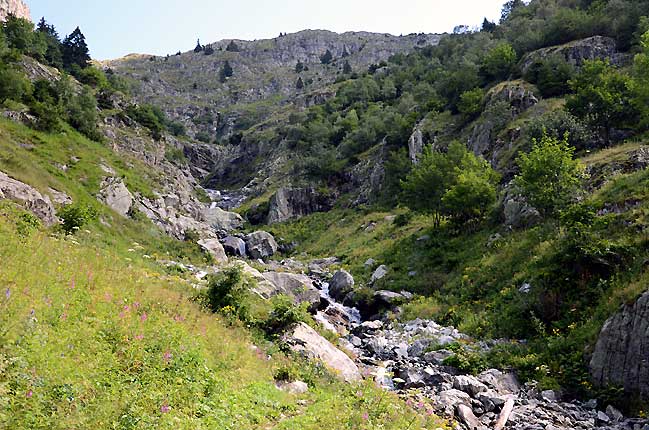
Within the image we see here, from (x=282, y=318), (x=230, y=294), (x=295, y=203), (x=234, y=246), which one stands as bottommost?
(x=234, y=246)

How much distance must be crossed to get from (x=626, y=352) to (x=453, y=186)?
774 inches

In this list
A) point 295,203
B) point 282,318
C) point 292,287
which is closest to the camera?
point 282,318

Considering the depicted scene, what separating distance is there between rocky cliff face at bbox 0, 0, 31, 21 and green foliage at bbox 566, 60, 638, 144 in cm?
14224

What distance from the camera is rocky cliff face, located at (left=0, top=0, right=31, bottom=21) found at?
120312 millimetres

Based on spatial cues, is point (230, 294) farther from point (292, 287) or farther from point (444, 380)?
point (292, 287)

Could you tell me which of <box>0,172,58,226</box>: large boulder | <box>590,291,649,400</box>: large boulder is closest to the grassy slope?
<box>590,291,649,400</box>: large boulder

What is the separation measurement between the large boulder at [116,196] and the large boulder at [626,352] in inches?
1248

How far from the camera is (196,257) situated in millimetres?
31094

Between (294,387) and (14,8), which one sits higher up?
(14,8)

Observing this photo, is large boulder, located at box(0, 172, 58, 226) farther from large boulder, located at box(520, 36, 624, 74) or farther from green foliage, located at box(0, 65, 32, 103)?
large boulder, located at box(520, 36, 624, 74)

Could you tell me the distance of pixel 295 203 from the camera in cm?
6712

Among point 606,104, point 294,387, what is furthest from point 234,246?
point 606,104

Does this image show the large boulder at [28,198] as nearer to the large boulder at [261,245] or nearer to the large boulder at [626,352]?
the large boulder at [626,352]

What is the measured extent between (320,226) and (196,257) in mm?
28565
